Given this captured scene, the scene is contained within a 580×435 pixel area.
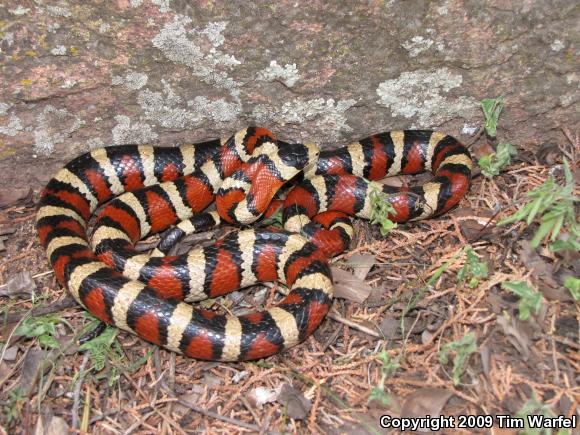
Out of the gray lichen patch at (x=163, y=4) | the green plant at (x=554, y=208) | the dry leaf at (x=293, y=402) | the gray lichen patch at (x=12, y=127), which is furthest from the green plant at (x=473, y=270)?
the gray lichen patch at (x=12, y=127)

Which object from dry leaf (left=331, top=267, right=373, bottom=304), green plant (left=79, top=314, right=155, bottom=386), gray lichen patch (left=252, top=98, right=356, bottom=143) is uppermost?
gray lichen patch (left=252, top=98, right=356, bottom=143)

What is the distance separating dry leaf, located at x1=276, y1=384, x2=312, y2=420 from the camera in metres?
4.26

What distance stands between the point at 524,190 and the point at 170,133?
135 inches

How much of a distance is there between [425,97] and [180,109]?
2331 mm

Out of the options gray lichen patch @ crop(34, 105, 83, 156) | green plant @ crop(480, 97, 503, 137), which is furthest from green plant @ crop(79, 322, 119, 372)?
green plant @ crop(480, 97, 503, 137)

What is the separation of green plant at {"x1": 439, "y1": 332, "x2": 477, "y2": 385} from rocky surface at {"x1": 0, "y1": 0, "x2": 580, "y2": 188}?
8.21 feet

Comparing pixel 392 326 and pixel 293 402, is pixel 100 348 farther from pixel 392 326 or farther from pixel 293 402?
pixel 392 326

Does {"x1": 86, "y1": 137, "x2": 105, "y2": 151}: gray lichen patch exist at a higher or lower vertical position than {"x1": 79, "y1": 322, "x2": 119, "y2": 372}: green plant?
higher

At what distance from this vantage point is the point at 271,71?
5.22m

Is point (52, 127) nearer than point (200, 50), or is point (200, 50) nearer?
point (200, 50)

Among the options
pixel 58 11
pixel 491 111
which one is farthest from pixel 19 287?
pixel 491 111

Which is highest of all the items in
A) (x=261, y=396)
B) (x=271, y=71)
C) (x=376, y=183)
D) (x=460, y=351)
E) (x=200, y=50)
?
(x=200, y=50)

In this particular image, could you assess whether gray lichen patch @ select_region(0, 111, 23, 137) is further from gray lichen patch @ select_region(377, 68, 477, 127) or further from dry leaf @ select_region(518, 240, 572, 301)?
dry leaf @ select_region(518, 240, 572, 301)

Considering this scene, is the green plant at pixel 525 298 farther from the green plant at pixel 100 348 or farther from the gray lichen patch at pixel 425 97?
the green plant at pixel 100 348
